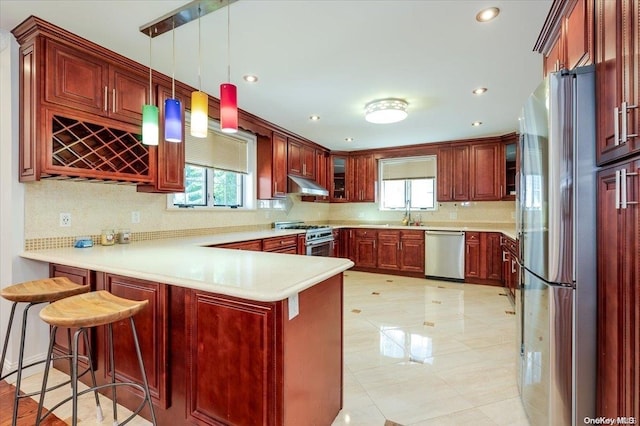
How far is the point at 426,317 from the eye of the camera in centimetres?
330

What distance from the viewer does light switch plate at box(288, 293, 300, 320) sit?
1.30 m

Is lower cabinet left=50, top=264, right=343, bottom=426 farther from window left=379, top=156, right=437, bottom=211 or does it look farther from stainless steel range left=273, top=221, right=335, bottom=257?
window left=379, top=156, right=437, bottom=211

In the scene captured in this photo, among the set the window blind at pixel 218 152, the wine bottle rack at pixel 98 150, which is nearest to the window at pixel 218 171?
the window blind at pixel 218 152

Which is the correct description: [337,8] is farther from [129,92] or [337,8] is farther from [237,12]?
[129,92]

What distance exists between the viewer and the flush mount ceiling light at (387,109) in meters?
3.30

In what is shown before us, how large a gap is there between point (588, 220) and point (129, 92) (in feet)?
10.5

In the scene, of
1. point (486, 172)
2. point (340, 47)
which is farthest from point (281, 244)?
point (486, 172)

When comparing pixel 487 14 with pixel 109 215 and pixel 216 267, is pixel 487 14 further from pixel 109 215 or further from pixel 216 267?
pixel 109 215

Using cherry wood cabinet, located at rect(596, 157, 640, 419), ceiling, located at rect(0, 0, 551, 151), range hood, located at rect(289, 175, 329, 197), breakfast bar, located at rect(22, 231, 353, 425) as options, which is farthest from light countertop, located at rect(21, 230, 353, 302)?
range hood, located at rect(289, 175, 329, 197)

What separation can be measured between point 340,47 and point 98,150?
205 centimetres

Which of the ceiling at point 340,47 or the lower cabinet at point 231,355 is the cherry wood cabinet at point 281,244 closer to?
the ceiling at point 340,47

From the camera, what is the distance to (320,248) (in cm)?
478

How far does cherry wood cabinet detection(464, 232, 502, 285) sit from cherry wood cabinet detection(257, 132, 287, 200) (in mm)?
3180

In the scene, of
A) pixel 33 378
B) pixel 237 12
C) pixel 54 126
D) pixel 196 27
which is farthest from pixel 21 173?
pixel 237 12
